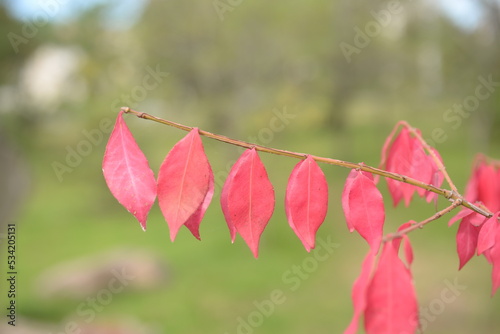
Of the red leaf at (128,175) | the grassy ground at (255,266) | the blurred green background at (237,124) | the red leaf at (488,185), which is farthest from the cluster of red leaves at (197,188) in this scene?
the grassy ground at (255,266)

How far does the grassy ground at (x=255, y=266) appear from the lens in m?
3.53

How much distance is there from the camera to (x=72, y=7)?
6043 millimetres

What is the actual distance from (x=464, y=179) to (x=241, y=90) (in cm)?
247

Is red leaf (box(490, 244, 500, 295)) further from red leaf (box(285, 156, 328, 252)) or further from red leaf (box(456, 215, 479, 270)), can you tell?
red leaf (box(285, 156, 328, 252))

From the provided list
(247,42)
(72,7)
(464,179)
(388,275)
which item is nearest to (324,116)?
(247,42)

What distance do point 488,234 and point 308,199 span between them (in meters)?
0.17

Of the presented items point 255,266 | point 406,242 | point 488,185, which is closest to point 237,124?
point 255,266

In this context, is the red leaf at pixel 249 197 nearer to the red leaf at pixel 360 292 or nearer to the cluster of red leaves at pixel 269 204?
the cluster of red leaves at pixel 269 204

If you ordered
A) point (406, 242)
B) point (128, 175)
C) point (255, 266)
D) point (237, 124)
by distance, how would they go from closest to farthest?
point (128, 175), point (406, 242), point (255, 266), point (237, 124)

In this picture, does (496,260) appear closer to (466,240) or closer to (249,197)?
(466,240)

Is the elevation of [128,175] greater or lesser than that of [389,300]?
greater

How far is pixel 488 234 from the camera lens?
0.47 metres

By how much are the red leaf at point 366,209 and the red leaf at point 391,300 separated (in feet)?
0.13

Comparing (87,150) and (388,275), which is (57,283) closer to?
(87,150)
